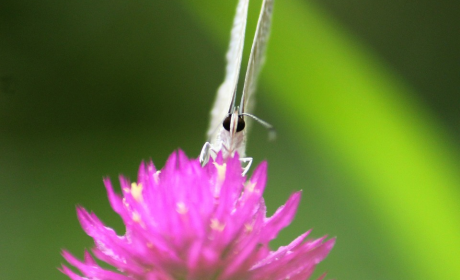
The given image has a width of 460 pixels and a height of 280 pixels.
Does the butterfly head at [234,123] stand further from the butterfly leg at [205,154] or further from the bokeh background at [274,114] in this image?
the bokeh background at [274,114]

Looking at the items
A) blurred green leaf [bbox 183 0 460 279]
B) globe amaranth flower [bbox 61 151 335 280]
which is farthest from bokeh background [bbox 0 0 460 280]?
globe amaranth flower [bbox 61 151 335 280]

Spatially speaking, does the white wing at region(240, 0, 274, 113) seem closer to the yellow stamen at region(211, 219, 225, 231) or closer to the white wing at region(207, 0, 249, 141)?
the white wing at region(207, 0, 249, 141)

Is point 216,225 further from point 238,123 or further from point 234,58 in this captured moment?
point 234,58

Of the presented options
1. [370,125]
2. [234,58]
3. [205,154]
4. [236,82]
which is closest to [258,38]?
[236,82]

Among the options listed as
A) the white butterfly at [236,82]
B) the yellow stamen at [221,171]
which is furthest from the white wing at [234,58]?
the yellow stamen at [221,171]

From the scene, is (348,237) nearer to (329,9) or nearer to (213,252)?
(329,9)
